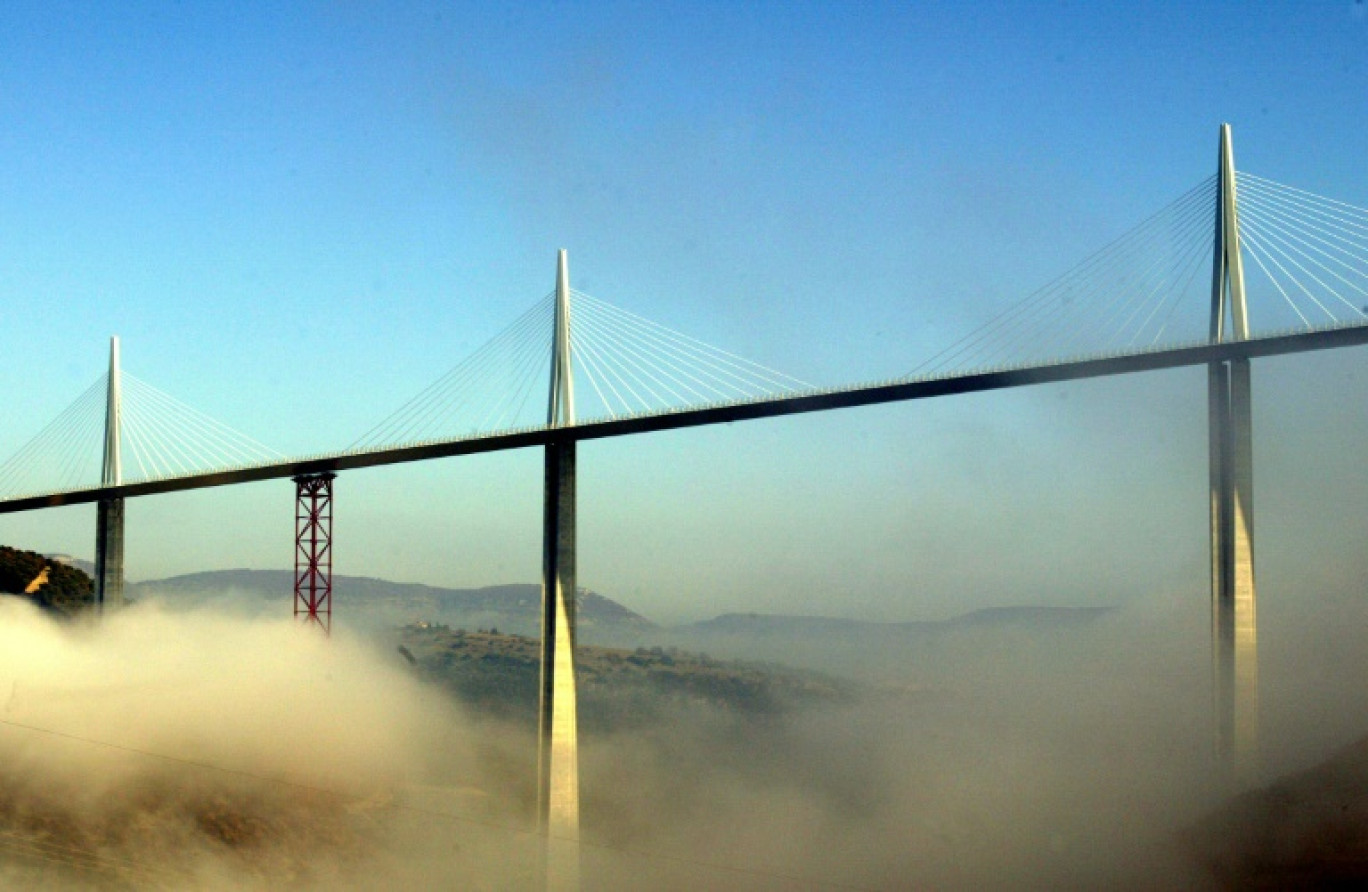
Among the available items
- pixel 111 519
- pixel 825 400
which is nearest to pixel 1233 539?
pixel 825 400

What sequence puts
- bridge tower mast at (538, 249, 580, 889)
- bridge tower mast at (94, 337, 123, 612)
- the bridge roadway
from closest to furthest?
the bridge roadway → bridge tower mast at (538, 249, 580, 889) → bridge tower mast at (94, 337, 123, 612)

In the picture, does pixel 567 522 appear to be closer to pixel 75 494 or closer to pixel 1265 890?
pixel 1265 890

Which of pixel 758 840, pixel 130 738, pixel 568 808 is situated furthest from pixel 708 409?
pixel 130 738

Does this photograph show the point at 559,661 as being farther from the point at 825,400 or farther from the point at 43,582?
the point at 43,582

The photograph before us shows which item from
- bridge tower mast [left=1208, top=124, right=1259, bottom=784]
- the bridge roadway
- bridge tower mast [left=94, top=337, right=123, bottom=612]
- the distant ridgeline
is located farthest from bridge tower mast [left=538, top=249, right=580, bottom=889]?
the distant ridgeline

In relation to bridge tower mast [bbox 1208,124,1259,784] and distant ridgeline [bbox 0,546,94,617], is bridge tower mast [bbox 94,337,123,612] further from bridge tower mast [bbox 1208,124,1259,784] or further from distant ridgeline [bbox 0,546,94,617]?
bridge tower mast [bbox 1208,124,1259,784]

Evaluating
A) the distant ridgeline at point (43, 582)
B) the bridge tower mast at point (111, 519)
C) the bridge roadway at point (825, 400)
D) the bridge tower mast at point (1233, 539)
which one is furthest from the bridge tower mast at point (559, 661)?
the distant ridgeline at point (43, 582)
